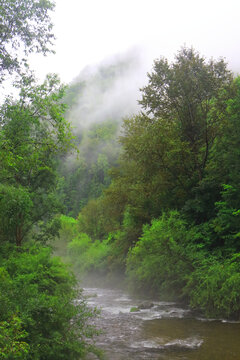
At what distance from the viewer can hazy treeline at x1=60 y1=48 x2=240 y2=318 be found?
1666cm

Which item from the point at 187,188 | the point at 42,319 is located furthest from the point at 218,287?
the point at 42,319

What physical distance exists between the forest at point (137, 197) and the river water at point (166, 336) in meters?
0.90

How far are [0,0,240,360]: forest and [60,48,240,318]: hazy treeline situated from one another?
0.08 metres

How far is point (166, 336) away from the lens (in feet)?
41.2

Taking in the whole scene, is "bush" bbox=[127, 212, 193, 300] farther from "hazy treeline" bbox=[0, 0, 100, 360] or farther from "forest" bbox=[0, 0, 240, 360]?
"hazy treeline" bbox=[0, 0, 100, 360]

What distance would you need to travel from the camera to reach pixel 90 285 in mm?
37562

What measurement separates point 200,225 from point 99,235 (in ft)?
106

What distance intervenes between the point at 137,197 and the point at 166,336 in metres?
14.0

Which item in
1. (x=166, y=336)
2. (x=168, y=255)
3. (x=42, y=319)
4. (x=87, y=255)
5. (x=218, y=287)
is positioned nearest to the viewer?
(x=42, y=319)

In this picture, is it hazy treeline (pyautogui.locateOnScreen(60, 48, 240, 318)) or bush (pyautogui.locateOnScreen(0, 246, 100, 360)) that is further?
hazy treeline (pyautogui.locateOnScreen(60, 48, 240, 318))

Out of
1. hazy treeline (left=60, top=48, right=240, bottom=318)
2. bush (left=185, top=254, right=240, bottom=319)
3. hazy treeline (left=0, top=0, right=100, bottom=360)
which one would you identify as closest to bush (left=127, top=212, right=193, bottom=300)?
hazy treeline (left=60, top=48, right=240, bottom=318)

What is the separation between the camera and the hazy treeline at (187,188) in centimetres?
1666

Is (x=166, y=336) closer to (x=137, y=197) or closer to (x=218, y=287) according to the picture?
(x=218, y=287)

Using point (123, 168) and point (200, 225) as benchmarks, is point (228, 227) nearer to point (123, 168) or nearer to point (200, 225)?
point (200, 225)
